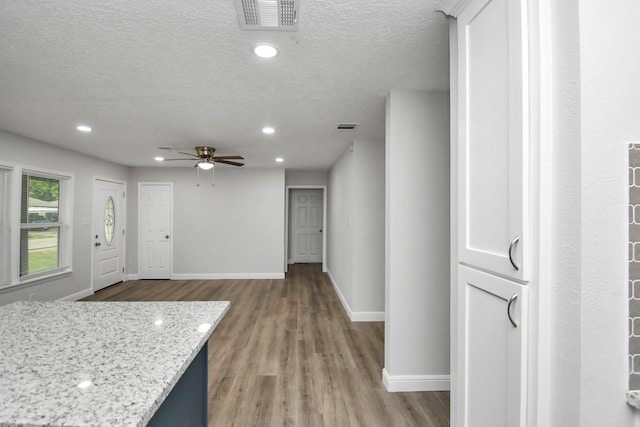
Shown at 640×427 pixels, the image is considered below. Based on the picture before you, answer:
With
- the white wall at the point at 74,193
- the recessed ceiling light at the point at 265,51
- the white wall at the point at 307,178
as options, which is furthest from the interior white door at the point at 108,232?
the recessed ceiling light at the point at 265,51

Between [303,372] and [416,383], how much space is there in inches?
37.3

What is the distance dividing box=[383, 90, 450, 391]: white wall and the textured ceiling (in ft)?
0.89

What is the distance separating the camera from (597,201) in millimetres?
894

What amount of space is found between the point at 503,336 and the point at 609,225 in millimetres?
482

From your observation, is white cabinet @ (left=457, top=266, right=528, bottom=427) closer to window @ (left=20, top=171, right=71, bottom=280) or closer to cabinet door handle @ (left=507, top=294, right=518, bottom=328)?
cabinet door handle @ (left=507, top=294, right=518, bottom=328)

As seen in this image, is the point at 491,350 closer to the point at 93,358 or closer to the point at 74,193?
the point at 93,358

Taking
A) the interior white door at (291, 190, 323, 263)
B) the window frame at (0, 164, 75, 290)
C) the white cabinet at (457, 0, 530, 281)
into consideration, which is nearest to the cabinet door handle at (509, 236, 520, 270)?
the white cabinet at (457, 0, 530, 281)

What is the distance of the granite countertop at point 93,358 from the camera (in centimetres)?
71

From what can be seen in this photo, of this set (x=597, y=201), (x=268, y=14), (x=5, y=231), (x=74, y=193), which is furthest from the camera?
(x=74, y=193)

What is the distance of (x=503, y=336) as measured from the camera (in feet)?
3.64

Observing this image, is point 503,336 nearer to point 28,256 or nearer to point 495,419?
point 495,419

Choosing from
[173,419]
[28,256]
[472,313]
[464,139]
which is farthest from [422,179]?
[28,256]

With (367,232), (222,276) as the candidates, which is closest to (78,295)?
(222,276)

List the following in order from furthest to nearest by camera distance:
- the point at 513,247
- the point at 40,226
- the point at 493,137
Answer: the point at 40,226, the point at 493,137, the point at 513,247
